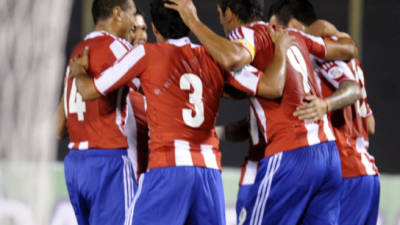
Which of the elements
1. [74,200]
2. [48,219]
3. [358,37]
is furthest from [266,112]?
[358,37]

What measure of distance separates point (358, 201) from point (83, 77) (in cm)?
166

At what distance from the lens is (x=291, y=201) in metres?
3.15

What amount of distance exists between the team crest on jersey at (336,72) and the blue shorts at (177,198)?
958mm

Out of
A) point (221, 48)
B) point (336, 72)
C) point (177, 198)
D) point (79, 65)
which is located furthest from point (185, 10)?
point (336, 72)

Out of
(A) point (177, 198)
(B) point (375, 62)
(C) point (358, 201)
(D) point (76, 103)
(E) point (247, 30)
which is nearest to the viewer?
(A) point (177, 198)

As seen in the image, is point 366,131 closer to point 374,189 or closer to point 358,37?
point 374,189

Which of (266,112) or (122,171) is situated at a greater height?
(266,112)

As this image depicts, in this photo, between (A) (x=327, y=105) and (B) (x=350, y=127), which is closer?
(A) (x=327, y=105)

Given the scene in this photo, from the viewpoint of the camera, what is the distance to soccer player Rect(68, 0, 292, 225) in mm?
2984

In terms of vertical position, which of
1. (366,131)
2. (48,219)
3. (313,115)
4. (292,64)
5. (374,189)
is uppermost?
(292,64)

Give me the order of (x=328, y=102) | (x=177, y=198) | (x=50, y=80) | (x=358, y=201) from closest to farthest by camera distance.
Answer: (x=177, y=198)
(x=328, y=102)
(x=358, y=201)
(x=50, y=80)

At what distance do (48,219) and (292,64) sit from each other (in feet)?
11.3

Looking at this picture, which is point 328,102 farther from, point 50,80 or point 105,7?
point 50,80

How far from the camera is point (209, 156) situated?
3135 millimetres
